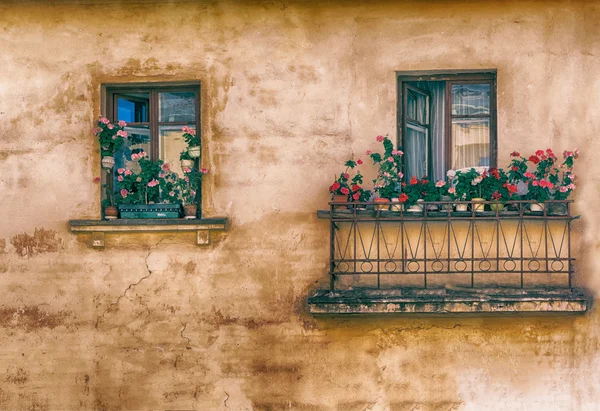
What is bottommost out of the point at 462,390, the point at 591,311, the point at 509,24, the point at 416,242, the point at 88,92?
the point at 462,390

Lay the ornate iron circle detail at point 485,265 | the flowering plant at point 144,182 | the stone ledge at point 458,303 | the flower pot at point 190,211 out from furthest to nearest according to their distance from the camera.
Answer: the flowering plant at point 144,182 < the flower pot at point 190,211 < the ornate iron circle detail at point 485,265 < the stone ledge at point 458,303

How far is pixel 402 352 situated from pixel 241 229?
212cm

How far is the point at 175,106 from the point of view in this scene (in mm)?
10211

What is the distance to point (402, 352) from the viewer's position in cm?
954

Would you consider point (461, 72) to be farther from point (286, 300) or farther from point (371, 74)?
point (286, 300)

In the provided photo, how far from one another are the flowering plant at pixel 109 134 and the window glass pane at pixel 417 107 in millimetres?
3079

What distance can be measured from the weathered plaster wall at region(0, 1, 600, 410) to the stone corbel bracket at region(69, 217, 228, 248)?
0.12 meters

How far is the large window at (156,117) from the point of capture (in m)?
10.2

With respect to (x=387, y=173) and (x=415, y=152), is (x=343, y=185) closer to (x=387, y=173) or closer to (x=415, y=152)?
(x=387, y=173)

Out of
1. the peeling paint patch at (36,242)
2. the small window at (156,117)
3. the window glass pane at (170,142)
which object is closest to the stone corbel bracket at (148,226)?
the peeling paint patch at (36,242)

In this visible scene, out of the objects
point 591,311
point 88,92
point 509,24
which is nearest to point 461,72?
point 509,24

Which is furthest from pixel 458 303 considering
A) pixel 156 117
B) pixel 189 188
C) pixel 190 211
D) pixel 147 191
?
pixel 156 117

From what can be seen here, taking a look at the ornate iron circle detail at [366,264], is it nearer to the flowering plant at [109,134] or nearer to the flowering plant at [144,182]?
the flowering plant at [144,182]

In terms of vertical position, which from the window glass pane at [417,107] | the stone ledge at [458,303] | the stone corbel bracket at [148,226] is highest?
the window glass pane at [417,107]
